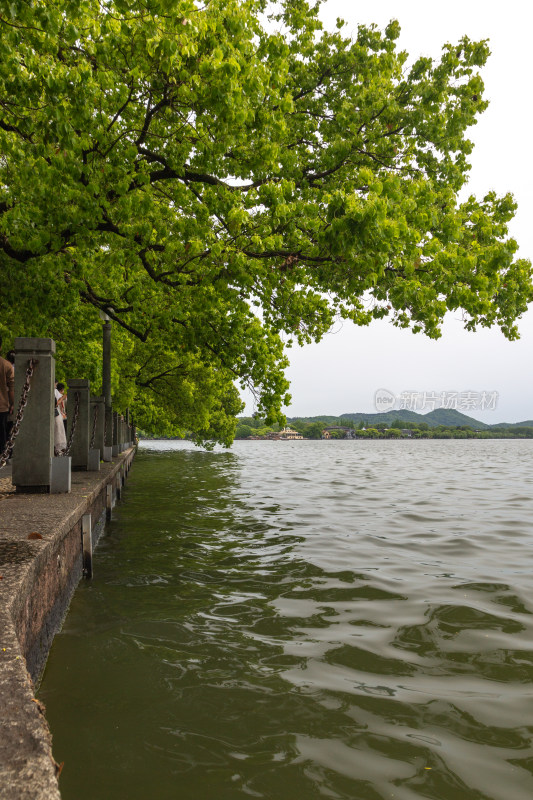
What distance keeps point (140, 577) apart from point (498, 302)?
32.4 ft

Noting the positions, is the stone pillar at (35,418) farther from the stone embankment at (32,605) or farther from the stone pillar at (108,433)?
the stone pillar at (108,433)

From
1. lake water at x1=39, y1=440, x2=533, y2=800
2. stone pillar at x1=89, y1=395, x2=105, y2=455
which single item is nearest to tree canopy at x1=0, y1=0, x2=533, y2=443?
stone pillar at x1=89, y1=395, x2=105, y2=455

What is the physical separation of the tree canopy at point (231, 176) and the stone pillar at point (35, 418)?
2933 mm

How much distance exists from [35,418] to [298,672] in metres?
4.50

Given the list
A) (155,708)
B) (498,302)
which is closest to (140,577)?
(155,708)

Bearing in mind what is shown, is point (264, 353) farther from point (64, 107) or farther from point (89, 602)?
point (89, 602)

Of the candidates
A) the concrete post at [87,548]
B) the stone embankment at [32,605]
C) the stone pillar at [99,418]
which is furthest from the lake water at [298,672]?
the stone pillar at [99,418]

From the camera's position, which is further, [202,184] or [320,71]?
[320,71]

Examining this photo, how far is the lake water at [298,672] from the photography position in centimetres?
307

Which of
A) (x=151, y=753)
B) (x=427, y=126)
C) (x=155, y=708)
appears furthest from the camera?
(x=427, y=126)

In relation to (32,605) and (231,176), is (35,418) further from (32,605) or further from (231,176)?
(231,176)

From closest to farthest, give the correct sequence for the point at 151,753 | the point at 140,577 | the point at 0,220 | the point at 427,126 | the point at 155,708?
the point at 151,753 → the point at 155,708 → the point at 140,577 → the point at 0,220 → the point at 427,126

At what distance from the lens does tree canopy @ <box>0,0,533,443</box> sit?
831 centimetres

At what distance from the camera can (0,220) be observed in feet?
31.6
